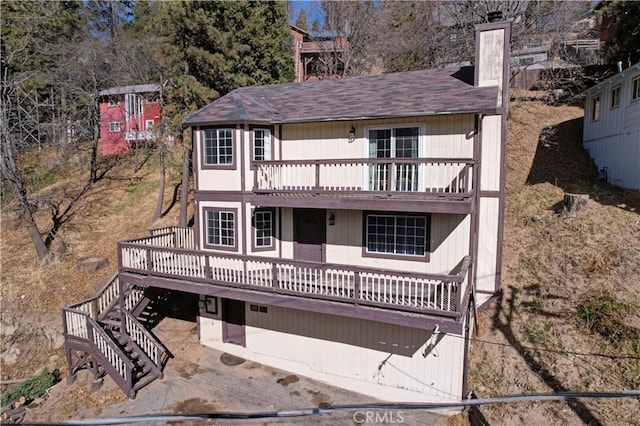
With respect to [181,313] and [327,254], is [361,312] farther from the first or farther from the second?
[181,313]

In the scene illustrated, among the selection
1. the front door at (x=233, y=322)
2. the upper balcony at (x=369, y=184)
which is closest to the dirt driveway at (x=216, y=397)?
the front door at (x=233, y=322)

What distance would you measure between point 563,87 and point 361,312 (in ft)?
86.5

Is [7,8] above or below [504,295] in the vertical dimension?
above

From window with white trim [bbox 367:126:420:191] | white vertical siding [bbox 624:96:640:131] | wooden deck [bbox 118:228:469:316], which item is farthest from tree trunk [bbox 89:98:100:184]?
white vertical siding [bbox 624:96:640:131]

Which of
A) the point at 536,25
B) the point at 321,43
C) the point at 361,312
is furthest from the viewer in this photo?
the point at 321,43

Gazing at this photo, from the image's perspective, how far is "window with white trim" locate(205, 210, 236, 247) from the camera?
528 inches

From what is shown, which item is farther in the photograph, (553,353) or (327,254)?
(327,254)

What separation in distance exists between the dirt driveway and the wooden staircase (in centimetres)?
41

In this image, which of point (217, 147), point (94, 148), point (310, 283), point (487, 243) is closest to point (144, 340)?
point (310, 283)

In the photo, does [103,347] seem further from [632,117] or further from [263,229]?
[632,117]

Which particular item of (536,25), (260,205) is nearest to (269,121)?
(260,205)

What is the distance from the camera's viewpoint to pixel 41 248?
18.7m

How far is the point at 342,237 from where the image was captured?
12.7 metres
